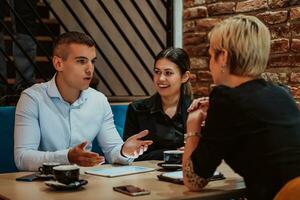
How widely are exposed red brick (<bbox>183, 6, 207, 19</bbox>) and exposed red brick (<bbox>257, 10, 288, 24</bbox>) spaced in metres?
0.54

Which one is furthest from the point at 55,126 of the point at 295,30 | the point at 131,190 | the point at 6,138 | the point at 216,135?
the point at 295,30

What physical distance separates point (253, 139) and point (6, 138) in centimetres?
150

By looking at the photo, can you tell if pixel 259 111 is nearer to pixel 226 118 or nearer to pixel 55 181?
pixel 226 118

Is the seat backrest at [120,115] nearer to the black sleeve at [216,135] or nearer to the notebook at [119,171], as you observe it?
the notebook at [119,171]

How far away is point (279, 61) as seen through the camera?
10.7 ft

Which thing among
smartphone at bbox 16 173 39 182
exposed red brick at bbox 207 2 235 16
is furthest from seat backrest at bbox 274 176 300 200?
exposed red brick at bbox 207 2 235 16

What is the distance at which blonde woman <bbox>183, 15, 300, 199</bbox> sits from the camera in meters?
1.74

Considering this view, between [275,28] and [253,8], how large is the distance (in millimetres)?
230

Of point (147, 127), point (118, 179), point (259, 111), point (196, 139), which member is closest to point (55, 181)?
point (118, 179)

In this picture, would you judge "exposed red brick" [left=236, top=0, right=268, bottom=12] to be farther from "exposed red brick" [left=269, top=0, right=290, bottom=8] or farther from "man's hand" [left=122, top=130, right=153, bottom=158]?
"man's hand" [left=122, top=130, right=153, bottom=158]

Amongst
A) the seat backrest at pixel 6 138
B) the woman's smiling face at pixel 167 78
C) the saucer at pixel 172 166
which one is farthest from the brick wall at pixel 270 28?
the seat backrest at pixel 6 138

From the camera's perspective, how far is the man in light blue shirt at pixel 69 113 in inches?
97.6

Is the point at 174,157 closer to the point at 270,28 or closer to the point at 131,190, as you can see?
the point at 131,190

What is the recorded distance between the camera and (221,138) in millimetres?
1768
